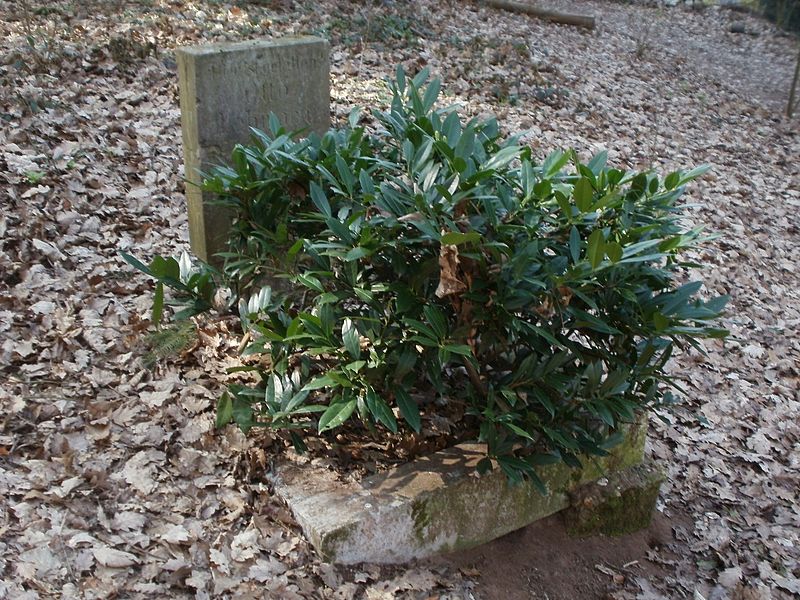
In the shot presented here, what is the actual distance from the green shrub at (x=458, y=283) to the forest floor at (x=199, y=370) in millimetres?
499

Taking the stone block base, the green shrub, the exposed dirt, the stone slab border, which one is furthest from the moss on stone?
the stone block base

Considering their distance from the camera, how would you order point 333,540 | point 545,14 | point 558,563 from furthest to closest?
point 545,14 → point 558,563 → point 333,540

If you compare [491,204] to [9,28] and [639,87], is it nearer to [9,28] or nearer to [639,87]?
[9,28]

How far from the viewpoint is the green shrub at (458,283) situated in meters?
2.69

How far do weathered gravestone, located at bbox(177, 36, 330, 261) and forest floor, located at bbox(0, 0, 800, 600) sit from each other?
690 mm

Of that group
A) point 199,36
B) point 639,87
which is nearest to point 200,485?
point 199,36

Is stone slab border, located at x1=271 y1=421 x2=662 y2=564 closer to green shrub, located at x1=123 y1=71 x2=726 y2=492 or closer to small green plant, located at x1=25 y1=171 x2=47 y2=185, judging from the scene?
green shrub, located at x1=123 y1=71 x2=726 y2=492

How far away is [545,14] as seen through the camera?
12.2 metres

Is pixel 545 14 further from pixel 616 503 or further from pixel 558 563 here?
pixel 558 563

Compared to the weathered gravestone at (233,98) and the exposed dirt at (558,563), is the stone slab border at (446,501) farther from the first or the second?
the weathered gravestone at (233,98)

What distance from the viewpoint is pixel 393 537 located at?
3010 millimetres

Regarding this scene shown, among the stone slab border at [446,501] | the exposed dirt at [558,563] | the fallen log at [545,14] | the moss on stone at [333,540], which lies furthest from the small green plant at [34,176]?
the fallen log at [545,14]

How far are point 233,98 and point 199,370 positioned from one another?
4.36 feet

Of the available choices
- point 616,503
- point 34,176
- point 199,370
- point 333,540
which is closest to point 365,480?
point 333,540
